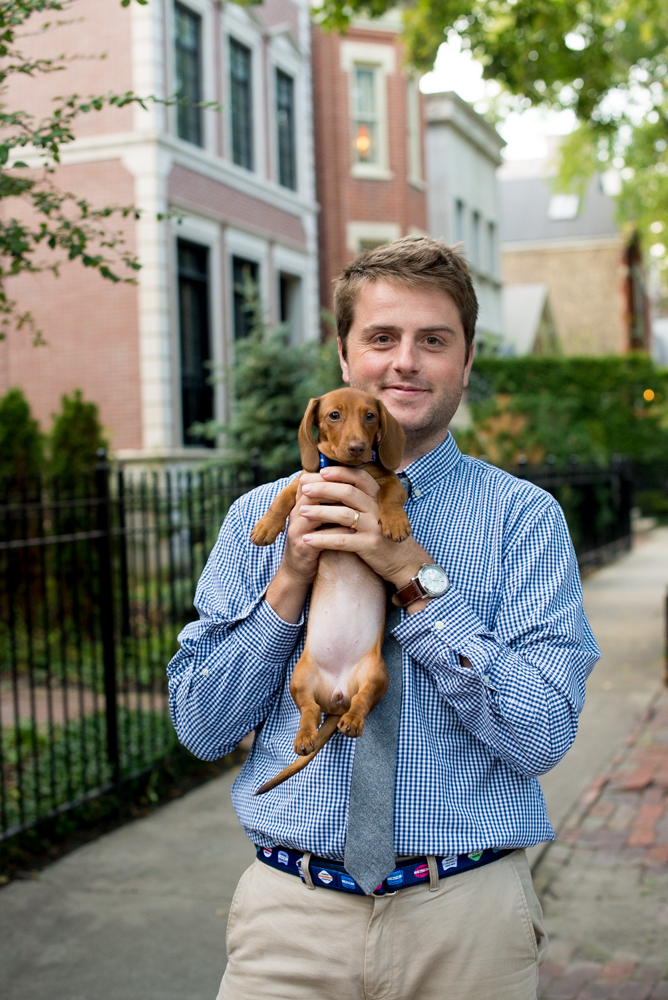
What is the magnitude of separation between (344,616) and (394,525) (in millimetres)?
208

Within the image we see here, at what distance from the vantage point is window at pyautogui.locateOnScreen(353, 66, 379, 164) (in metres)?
20.8

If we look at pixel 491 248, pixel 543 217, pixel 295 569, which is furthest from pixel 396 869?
pixel 543 217

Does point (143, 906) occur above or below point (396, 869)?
below

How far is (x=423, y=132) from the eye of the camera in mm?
23062

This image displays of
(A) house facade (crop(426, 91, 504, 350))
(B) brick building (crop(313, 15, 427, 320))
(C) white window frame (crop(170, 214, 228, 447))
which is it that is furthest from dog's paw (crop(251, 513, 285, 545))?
(A) house facade (crop(426, 91, 504, 350))

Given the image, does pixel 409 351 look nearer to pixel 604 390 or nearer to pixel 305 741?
pixel 305 741

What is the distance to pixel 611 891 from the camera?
472 cm

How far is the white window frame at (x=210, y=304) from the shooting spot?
14523 mm

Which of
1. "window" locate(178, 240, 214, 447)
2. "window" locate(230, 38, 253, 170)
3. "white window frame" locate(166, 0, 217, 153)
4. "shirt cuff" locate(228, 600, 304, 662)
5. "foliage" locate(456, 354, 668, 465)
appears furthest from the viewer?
"foliage" locate(456, 354, 668, 465)

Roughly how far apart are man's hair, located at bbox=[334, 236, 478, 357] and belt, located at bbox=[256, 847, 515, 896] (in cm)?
109

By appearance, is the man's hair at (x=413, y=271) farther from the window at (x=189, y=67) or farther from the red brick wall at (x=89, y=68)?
the window at (x=189, y=67)

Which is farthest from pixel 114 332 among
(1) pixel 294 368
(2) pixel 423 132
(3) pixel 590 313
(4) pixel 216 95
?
(3) pixel 590 313

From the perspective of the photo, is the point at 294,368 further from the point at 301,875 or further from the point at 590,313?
the point at 590,313

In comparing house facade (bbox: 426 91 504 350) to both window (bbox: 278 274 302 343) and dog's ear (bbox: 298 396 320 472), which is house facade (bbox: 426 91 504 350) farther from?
dog's ear (bbox: 298 396 320 472)
